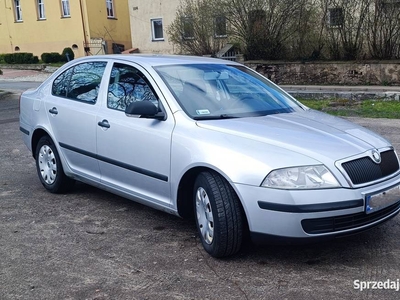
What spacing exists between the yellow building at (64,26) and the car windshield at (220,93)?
1116 inches

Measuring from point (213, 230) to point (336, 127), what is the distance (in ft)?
4.53

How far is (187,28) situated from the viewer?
74.2 ft

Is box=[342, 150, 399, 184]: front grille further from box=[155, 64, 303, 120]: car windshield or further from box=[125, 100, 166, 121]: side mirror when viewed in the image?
box=[125, 100, 166, 121]: side mirror

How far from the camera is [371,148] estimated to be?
3.97 m

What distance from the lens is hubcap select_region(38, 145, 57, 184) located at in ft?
19.3

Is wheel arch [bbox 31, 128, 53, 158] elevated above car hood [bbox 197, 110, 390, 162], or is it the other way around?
car hood [bbox 197, 110, 390, 162]

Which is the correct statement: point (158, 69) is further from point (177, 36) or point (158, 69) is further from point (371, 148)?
point (177, 36)

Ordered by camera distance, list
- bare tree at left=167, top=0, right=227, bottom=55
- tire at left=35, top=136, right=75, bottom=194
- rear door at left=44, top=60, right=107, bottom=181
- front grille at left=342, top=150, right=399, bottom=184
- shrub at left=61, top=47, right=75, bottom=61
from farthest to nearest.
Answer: shrub at left=61, top=47, right=75, bottom=61 < bare tree at left=167, top=0, right=227, bottom=55 < tire at left=35, top=136, right=75, bottom=194 < rear door at left=44, top=60, right=107, bottom=181 < front grille at left=342, top=150, right=399, bottom=184

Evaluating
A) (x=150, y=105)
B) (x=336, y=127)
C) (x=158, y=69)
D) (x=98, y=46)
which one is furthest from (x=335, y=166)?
(x=98, y=46)

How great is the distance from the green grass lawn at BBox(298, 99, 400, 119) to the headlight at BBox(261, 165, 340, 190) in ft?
27.3

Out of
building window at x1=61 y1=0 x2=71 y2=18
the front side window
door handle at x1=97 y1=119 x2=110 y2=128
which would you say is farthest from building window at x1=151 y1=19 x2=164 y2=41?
door handle at x1=97 y1=119 x2=110 y2=128

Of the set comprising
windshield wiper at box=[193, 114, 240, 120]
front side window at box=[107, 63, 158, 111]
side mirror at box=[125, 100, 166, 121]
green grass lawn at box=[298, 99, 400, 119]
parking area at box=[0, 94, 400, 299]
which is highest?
front side window at box=[107, 63, 158, 111]

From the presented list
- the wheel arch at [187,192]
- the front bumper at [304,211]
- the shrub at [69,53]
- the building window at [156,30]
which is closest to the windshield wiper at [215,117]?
the wheel arch at [187,192]

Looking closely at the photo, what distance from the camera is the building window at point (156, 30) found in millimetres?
27875
